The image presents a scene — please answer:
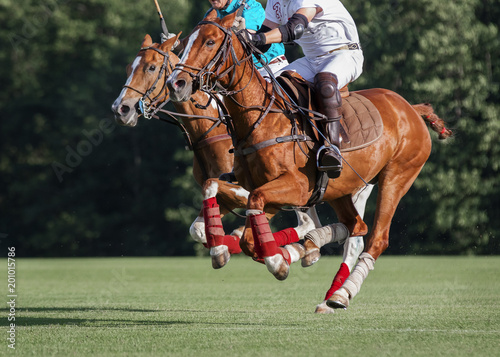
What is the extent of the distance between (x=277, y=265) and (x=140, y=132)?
31925 mm

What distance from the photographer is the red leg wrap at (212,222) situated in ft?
22.9

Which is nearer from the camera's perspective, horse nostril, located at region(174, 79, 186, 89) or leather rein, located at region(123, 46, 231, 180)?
horse nostril, located at region(174, 79, 186, 89)

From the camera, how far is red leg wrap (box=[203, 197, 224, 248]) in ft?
22.9

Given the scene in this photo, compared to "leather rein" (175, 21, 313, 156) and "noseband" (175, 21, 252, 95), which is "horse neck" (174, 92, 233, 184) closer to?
"leather rein" (175, 21, 313, 156)

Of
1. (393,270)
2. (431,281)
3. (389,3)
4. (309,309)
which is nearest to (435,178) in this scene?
(389,3)

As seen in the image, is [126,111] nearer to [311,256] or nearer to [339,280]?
[311,256]

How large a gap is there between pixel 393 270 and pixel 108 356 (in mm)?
12125

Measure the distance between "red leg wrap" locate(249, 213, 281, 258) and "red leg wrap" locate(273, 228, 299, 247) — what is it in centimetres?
80

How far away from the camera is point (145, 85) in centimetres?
901

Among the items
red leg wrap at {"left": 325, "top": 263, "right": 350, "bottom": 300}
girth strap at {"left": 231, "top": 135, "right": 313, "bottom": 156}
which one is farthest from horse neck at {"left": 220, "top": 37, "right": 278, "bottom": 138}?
red leg wrap at {"left": 325, "top": 263, "right": 350, "bottom": 300}

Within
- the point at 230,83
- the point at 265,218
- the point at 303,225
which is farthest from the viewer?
the point at 303,225

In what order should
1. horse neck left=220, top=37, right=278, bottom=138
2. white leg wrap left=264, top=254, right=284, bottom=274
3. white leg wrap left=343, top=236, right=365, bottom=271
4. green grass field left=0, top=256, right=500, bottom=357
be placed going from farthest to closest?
white leg wrap left=343, top=236, right=365, bottom=271 < horse neck left=220, top=37, right=278, bottom=138 < white leg wrap left=264, top=254, right=284, bottom=274 < green grass field left=0, top=256, right=500, bottom=357

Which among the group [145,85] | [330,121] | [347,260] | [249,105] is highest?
[145,85]

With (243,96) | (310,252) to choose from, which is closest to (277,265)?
(310,252)
